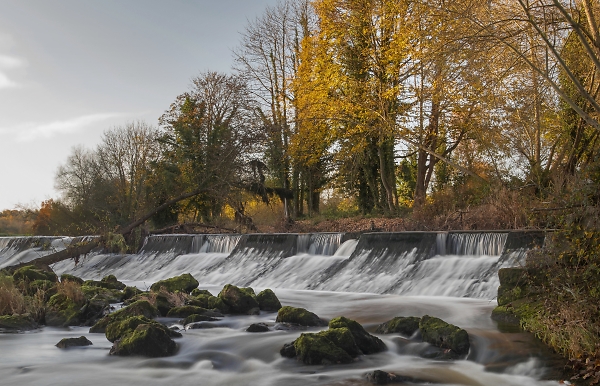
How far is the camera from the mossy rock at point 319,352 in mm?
7297

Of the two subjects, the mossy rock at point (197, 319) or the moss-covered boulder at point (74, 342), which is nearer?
the moss-covered boulder at point (74, 342)

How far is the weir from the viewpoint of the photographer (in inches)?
496

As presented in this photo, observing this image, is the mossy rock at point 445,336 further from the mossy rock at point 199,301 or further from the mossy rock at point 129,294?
the mossy rock at point 129,294

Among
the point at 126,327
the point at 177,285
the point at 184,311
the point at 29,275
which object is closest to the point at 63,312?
the point at 184,311

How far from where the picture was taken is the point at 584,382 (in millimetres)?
6277

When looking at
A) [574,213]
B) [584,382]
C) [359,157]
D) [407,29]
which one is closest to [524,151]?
[407,29]

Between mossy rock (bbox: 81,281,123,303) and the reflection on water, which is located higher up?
mossy rock (bbox: 81,281,123,303)

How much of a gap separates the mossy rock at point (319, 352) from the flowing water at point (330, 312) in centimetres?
12

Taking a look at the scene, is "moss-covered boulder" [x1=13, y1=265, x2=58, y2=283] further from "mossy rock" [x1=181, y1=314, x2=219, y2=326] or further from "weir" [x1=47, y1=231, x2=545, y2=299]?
"mossy rock" [x1=181, y1=314, x2=219, y2=326]

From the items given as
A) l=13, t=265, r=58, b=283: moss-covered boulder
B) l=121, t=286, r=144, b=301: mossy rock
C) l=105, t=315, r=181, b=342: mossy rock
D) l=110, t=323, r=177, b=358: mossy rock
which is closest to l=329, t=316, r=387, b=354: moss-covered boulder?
l=110, t=323, r=177, b=358: mossy rock

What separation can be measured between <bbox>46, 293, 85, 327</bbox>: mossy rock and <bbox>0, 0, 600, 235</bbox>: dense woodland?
793cm

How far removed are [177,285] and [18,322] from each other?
3349 millimetres

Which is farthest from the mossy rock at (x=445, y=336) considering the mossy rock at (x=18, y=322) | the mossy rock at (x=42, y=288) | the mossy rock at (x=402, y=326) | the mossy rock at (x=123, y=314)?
the mossy rock at (x=42, y=288)

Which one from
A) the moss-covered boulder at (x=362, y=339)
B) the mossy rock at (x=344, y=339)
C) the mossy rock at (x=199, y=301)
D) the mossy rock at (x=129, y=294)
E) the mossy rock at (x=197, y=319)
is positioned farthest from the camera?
the mossy rock at (x=129, y=294)
